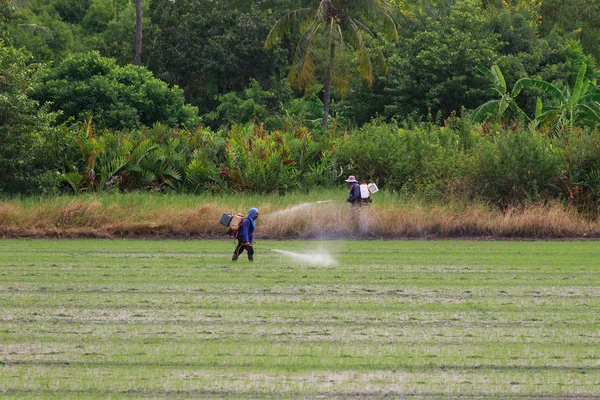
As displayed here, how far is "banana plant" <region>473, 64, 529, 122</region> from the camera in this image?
32625 mm

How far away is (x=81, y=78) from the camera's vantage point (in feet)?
107

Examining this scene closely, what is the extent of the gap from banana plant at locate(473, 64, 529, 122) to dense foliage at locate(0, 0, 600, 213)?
78 mm

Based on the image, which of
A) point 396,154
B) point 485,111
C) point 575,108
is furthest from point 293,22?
point 396,154

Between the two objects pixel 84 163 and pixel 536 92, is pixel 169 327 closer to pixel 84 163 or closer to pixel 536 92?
pixel 84 163

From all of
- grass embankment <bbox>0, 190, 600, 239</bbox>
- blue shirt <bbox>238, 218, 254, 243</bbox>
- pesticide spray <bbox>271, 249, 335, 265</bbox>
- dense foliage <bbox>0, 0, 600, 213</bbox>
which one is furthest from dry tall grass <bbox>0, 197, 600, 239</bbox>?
blue shirt <bbox>238, 218, 254, 243</bbox>

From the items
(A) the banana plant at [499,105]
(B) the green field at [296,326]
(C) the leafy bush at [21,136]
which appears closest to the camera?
(B) the green field at [296,326]

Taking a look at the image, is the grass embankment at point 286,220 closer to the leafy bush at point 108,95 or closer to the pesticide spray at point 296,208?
the pesticide spray at point 296,208

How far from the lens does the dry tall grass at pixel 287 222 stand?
66.2 feet

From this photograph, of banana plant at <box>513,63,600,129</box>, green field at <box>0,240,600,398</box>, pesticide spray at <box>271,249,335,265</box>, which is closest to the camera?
green field at <box>0,240,600,398</box>

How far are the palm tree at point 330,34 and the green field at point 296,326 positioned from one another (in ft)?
66.4

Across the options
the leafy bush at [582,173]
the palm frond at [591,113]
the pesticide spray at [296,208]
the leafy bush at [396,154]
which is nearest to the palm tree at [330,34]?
the palm frond at [591,113]

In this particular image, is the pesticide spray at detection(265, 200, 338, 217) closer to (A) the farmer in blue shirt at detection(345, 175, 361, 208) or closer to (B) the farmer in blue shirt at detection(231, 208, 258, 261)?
(A) the farmer in blue shirt at detection(345, 175, 361, 208)

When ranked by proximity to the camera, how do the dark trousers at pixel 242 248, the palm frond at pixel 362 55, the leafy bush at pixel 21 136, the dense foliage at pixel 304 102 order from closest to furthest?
the dark trousers at pixel 242 248 → the leafy bush at pixel 21 136 → the dense foliage at pixel 304 102 → the palm frond at pixel 362 55

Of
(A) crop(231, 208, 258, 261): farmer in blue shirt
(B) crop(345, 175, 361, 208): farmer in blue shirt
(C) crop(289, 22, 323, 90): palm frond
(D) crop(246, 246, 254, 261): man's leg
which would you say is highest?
(C) crop(289, 22, 323, 90): palm frond
